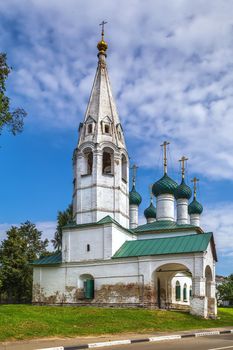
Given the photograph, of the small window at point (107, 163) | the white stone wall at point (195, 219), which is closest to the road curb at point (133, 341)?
the small window at point (107, 163)

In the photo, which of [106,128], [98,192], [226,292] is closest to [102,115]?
[106,128]

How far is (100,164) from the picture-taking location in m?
27.9

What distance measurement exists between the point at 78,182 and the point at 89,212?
2.22 metres

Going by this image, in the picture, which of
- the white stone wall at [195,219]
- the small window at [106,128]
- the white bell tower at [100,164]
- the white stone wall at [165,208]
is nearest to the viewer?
the white bell tower at [100,164]

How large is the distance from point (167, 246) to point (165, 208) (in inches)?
400

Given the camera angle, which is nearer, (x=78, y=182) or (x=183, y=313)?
(x=183, y=313)

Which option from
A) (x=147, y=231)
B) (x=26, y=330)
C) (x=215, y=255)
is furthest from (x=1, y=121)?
(x=147, y=231)

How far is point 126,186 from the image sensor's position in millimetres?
29406

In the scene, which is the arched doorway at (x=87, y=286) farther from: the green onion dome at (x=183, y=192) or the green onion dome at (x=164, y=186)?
the green onion dome at (x=183, y=192)

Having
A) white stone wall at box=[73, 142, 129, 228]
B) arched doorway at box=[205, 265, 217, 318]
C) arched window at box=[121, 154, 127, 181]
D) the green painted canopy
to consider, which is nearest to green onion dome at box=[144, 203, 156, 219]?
the green painted canopy

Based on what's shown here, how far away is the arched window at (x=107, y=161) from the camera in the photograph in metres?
28.6

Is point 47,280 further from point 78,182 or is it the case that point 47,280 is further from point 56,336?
point 56,336

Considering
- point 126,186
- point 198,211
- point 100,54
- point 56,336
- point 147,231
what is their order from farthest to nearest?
point 198,211
point 147,231
point 100,54
point 126,186
point 56,336

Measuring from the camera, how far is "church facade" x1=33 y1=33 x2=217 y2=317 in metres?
24.8
